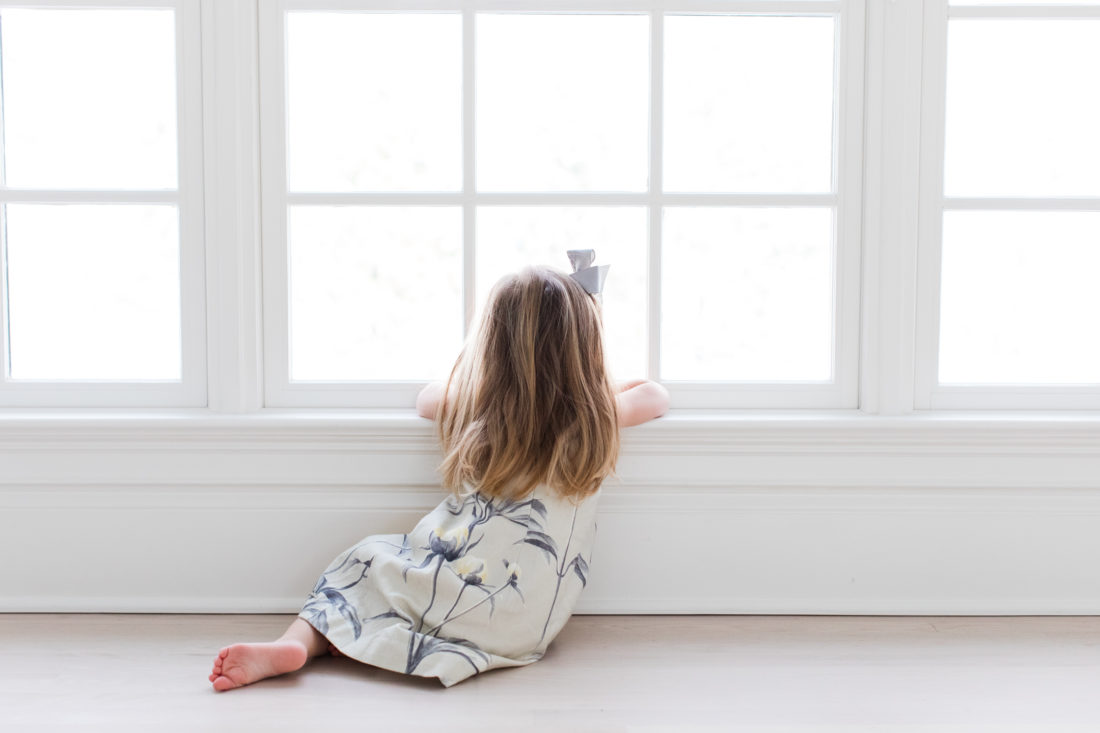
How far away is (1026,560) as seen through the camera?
1.76 metres

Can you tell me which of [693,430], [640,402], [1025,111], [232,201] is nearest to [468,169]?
[232,201]

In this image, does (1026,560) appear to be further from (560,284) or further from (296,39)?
(296,39)

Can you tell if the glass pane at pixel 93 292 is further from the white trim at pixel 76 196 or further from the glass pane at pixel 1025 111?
the glass pane at pixel 1025 111

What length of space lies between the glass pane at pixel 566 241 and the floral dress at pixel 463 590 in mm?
420

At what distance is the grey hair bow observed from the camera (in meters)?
1.65

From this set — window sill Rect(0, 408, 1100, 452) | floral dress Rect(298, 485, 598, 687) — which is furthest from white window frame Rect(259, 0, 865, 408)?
floral dress Rect(298, 485, 598, 687)

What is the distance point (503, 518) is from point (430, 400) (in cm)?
30

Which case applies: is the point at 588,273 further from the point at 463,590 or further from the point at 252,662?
the point at 252,662

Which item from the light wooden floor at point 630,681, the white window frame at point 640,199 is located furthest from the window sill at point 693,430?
the light wooden floor at point 630,681

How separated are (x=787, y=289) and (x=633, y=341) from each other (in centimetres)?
35

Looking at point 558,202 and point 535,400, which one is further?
point 558,202

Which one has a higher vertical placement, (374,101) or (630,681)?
(374,101)

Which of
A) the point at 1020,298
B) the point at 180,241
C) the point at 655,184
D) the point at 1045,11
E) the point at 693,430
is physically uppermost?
the point at 1045,11

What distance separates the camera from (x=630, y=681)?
1460 mm
